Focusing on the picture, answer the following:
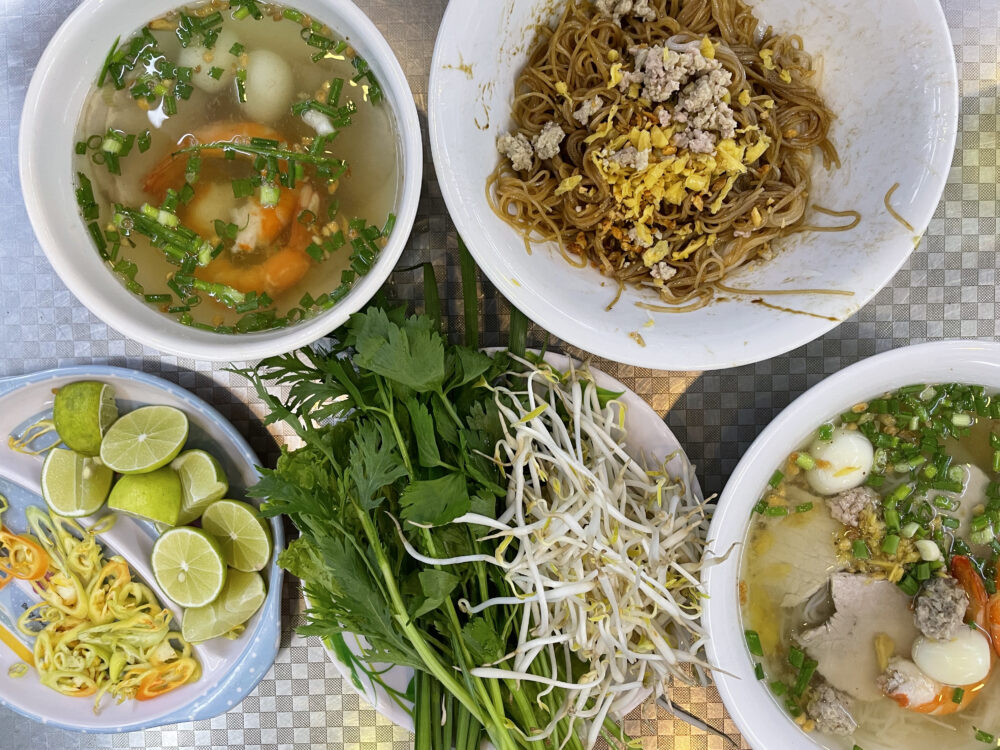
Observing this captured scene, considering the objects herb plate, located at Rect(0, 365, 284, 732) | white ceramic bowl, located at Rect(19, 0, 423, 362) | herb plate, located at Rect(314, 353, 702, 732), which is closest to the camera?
white ceramic bowl, located at Rect(19, 0, 423, 362)

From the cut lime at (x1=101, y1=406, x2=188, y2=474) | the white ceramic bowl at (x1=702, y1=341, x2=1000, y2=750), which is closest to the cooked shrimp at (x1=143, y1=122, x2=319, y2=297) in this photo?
the cut lime at (x1=101, y1=406, x2=188, y2=474)

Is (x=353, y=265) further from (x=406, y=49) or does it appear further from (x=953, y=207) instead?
(x=953, y=207)

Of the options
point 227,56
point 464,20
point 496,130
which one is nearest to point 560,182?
point 496,130

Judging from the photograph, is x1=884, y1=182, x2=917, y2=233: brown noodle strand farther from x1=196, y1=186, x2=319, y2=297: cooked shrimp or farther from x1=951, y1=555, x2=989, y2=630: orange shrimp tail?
x1=196, y1=186, x2=319, y2=297: cooked shrimp

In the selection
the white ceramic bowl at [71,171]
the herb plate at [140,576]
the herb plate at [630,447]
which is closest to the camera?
the white ceramic bowl at [71,171]

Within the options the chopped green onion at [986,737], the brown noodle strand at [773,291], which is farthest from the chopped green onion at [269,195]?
the chopped green onion at [986,737]

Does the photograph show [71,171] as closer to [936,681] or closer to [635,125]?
[635,125]

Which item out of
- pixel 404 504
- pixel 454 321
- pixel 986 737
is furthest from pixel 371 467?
pixel 986 737

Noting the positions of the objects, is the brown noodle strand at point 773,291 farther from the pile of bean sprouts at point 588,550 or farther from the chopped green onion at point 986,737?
the chopped green onion at point 986,737
